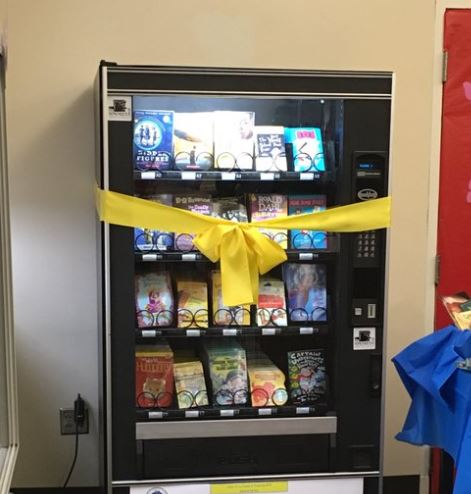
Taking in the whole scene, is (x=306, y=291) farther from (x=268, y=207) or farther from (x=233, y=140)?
(x=233, y=140)

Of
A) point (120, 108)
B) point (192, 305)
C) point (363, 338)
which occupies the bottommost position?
point (363, 338)

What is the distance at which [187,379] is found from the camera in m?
2.41

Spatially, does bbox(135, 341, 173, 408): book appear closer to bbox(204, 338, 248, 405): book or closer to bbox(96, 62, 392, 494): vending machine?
bbox(96, 62, 392, 494): vending machine

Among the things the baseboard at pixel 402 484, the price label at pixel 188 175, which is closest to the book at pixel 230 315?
the price label at pixel 188 175

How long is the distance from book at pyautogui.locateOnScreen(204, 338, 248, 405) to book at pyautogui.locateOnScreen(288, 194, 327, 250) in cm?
47

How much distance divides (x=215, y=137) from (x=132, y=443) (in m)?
1.12

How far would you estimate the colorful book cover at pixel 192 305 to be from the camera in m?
2.39

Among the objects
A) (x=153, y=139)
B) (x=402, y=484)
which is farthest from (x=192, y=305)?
(x=402, y=484)

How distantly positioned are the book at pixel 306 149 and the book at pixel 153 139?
46cm

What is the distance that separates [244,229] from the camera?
230 centimetres

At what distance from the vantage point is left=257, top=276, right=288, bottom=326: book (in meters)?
2.43

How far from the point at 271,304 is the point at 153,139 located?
74 centimetres

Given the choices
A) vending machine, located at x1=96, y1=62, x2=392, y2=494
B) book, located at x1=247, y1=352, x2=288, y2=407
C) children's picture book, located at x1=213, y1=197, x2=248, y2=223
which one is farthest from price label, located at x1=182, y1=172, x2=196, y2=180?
book, located at x1=247, y1=352, x2=288, y2=407

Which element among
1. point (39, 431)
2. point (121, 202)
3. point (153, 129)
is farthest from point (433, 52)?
point (39, 431)
